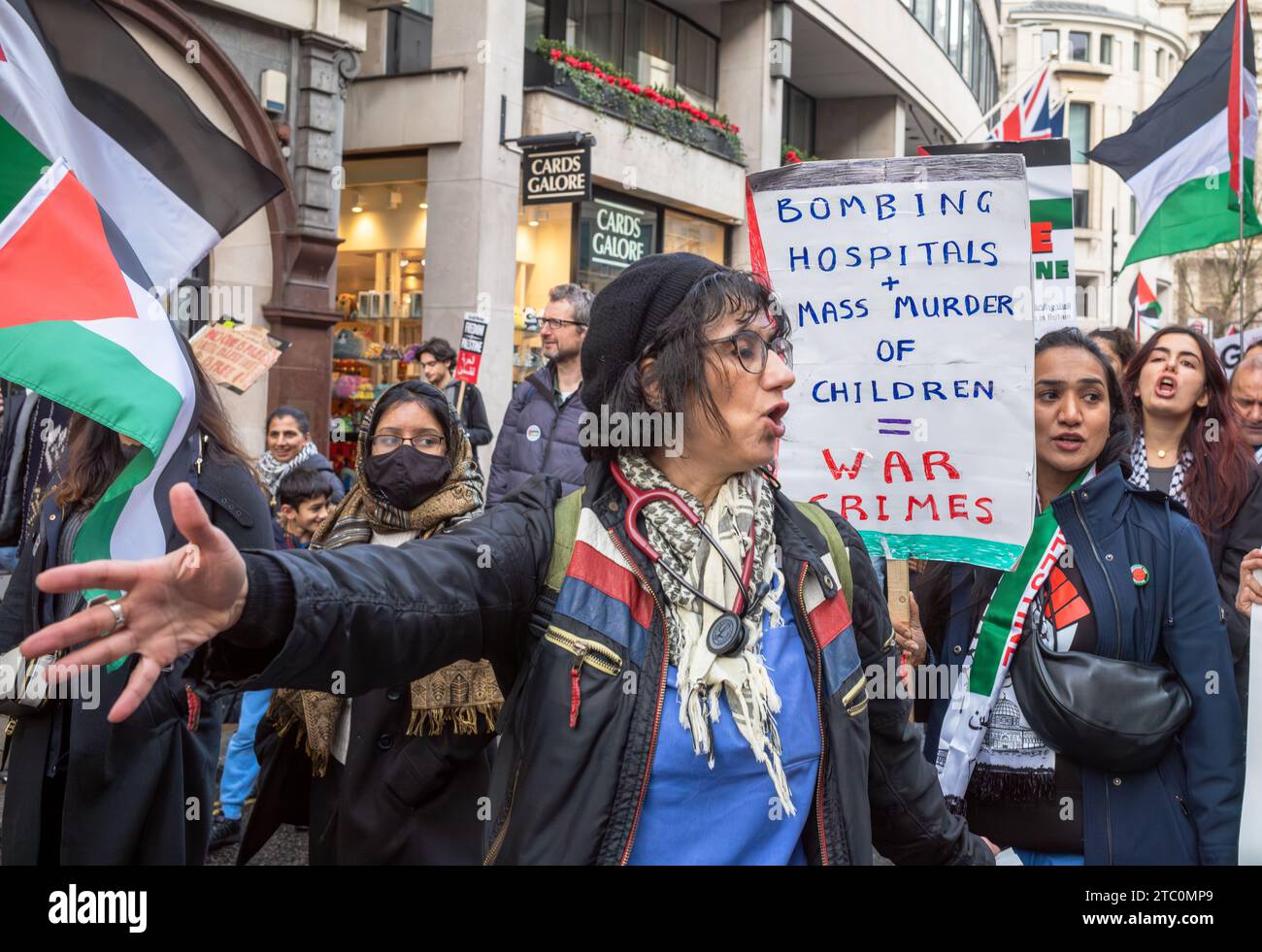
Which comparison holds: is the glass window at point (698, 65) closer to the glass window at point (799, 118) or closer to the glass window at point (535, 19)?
the glass window at point (535, 19)

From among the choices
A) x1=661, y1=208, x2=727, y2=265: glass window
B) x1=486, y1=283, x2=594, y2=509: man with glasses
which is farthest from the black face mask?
x1=661, y1=208, x2=727, y2=265: glass window

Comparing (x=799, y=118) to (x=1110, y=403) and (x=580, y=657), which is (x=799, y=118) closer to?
(x=1110, y=403)

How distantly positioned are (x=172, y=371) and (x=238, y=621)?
115 cm

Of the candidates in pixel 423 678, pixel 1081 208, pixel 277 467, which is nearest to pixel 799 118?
pixel 277 467

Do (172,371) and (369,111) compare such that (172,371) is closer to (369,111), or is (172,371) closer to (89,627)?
(89,627)

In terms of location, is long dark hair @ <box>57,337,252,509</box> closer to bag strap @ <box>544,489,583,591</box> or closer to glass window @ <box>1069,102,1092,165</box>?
bag strap @ <box>544,489,583,591</box>

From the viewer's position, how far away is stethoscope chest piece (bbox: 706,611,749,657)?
223cm

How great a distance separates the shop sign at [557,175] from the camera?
15.6m

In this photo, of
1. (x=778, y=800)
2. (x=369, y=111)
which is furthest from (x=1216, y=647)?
(x=369, y=111)

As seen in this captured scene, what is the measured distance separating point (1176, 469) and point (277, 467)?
501 cm

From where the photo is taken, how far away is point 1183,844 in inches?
129

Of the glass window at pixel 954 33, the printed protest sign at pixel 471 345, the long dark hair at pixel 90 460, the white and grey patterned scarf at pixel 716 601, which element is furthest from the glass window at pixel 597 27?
the white and grey patterned scarf at pixel 716 601

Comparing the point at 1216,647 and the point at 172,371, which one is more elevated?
the point at 172,371

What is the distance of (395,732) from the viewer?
391 cm
